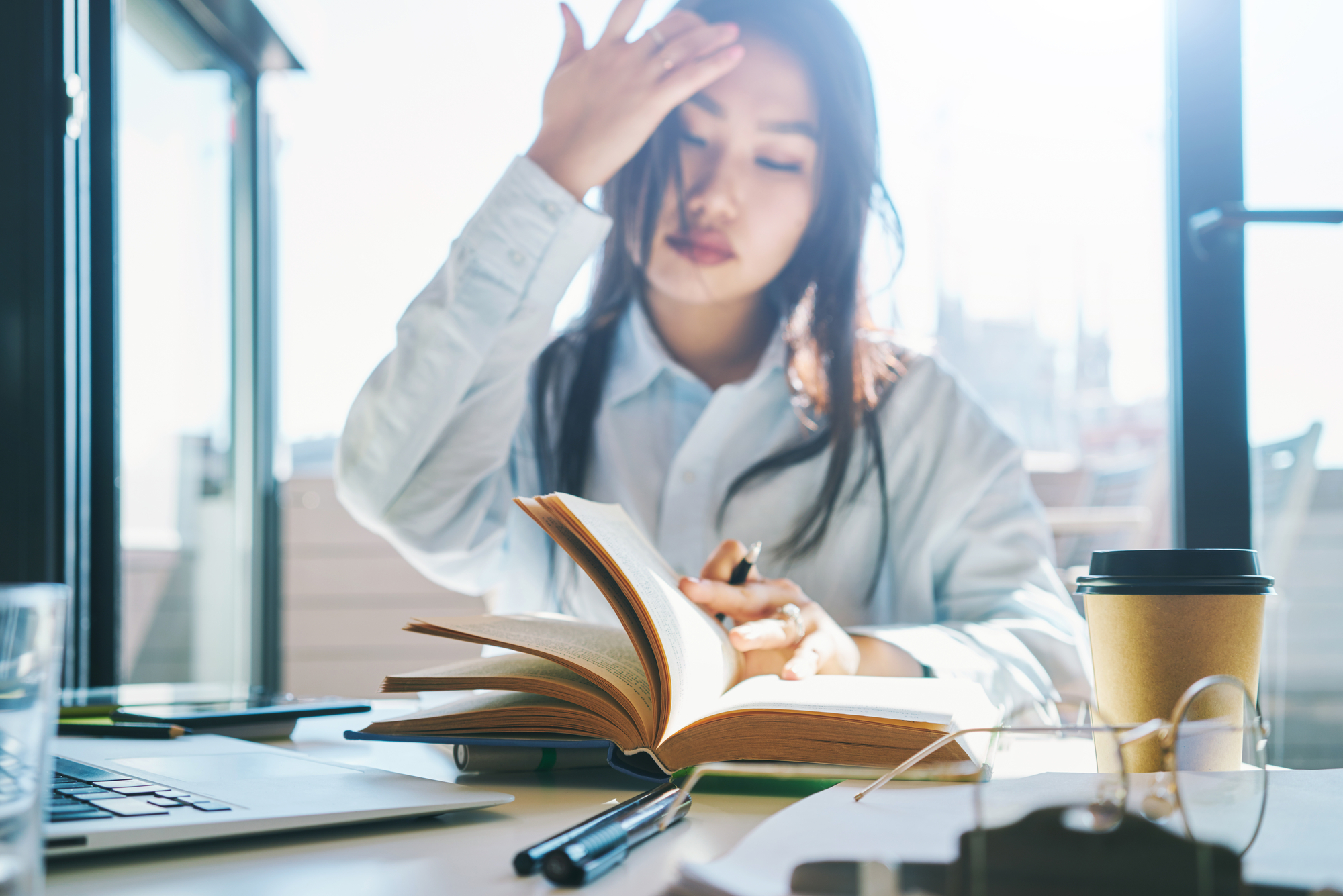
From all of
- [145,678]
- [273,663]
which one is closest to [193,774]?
[145,678]

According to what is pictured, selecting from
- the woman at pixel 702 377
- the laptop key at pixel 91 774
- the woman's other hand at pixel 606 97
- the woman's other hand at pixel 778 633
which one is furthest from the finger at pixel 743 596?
the woman's other hand at pixel 606 97

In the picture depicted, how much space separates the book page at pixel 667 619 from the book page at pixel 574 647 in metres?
0.02

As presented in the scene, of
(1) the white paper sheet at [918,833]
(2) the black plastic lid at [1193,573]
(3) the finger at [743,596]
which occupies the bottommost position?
(1) the white paper sheet at [918,833]

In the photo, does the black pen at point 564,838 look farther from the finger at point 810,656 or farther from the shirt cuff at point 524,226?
the shirt cuff at point 524,226

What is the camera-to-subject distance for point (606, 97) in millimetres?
961

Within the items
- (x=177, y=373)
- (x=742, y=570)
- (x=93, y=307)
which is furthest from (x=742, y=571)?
(x=177, y=373)

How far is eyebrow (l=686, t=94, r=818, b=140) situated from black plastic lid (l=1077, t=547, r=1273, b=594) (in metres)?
0.82

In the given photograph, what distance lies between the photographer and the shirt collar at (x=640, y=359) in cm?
118

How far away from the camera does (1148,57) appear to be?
1.39 meters

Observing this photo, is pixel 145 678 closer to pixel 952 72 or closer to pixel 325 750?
pixel 325 750

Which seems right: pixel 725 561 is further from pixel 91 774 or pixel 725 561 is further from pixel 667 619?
pixel 91 774

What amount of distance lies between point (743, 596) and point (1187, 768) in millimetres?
375

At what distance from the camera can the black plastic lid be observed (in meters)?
0.47

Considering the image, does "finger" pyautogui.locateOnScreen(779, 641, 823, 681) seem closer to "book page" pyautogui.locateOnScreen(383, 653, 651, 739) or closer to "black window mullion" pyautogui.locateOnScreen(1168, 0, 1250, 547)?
"book page" pyautogui.locateOnScreen(383, 653, 651, 739)
